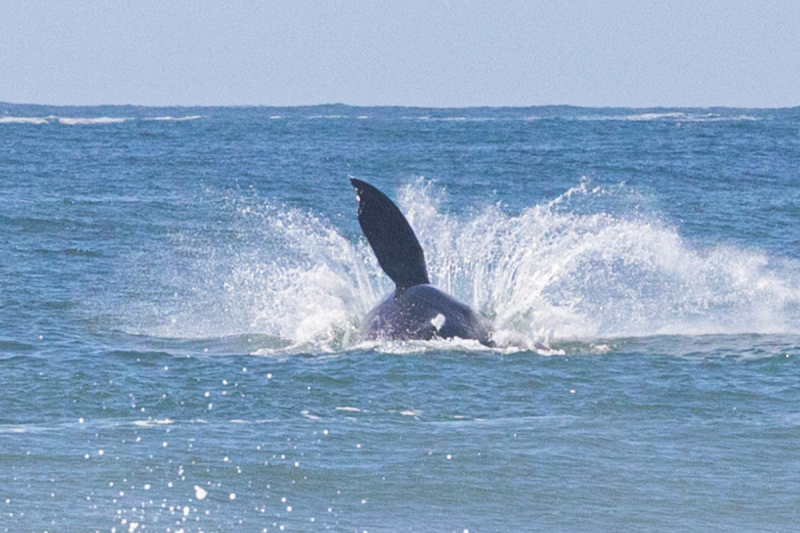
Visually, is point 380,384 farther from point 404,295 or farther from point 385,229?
point 385,229

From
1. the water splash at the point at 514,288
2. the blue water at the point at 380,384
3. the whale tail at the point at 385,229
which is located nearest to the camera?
the blue water at the point at 380,384

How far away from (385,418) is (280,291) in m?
6.75

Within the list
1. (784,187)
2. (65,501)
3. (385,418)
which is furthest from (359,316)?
(784,187)

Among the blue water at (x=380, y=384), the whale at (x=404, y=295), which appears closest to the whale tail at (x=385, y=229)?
the whale at (x=404, y=295)

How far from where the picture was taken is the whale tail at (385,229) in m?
12.6

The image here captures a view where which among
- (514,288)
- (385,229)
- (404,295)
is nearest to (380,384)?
(404,295)

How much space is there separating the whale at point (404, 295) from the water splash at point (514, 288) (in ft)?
1.41

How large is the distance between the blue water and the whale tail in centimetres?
93

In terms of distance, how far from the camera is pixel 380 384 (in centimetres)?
1149

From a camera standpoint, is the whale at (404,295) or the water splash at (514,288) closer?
the whale at (404,295)

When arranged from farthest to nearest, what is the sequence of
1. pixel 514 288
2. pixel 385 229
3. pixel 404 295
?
pixel 514 288
pixel 404 295
pixel 385 229

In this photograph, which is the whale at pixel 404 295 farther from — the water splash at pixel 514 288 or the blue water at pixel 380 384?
the water splash at pixel 514 288

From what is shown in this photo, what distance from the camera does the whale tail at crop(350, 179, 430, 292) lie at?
12609 millimetres

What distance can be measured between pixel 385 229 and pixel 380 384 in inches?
76.3
